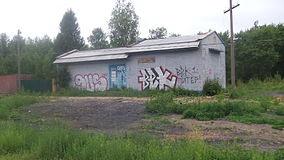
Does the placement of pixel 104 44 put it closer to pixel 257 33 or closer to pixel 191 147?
pixel 257 33

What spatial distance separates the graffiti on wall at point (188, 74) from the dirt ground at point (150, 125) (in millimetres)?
8760

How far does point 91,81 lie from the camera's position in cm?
3091

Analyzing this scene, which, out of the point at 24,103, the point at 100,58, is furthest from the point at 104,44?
the point at 24,103

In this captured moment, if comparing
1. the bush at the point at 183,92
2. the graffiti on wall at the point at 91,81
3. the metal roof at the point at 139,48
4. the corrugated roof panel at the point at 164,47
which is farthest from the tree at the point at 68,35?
the bush at the point at 183,92

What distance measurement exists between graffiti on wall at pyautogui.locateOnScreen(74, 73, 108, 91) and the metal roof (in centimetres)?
147

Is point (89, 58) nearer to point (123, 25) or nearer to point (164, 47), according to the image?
point (164, 47)

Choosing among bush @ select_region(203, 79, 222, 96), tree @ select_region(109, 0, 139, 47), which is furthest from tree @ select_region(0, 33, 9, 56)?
bush @ select_region(203, 79, 222, 96)

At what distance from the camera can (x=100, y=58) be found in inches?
Answer: 1180

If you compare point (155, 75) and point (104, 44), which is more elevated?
point (104, 44)

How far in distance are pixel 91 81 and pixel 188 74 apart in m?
9.23

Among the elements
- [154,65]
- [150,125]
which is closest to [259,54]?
[154,65]

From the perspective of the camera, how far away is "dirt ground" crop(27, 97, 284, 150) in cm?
946

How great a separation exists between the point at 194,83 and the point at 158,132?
50.0ft

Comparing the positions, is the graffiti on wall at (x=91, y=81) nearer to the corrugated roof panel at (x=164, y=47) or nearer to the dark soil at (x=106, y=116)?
the corrugated roof panel at (x=164, y=47)
